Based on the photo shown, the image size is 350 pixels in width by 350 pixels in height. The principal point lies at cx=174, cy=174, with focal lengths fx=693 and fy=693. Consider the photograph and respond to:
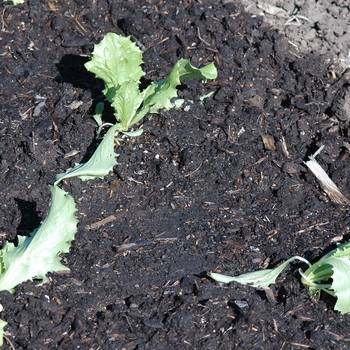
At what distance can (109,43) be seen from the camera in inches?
154

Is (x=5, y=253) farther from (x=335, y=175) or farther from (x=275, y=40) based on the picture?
(x=275, y=40)

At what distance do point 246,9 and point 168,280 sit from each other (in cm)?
219

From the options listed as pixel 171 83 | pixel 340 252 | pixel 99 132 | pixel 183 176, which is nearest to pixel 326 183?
pixel 340 252

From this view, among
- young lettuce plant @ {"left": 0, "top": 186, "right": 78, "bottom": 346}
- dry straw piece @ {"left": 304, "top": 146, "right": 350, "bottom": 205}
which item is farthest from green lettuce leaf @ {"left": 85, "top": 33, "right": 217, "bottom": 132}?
young lettuce plant @ {"left": 0, "top": 186, "right": 78, "bottom": 346}

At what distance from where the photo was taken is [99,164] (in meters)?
3.68

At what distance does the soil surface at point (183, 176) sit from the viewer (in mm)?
3148

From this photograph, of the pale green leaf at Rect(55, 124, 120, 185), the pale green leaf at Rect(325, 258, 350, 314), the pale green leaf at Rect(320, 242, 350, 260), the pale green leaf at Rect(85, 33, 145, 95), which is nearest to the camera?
the pale green leaf at Rect(325, 258, 350, 314)

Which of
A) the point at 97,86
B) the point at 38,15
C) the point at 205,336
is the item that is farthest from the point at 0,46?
the point at 205,336

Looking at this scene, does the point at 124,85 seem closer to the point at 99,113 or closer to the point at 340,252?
the point at 99,113

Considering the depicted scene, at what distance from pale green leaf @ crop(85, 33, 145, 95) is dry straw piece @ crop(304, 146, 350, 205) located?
110 cm

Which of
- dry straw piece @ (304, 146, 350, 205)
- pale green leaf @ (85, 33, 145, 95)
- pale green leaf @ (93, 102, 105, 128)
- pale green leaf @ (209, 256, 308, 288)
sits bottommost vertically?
dry straw piece @ (304, 146, 350, 205)

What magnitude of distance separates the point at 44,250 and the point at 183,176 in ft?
3.28

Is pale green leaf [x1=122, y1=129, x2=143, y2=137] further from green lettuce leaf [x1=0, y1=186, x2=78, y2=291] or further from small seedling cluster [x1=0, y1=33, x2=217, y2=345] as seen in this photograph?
green lettuce leaf [x1=0, y1=186, x2=78, y2=291]

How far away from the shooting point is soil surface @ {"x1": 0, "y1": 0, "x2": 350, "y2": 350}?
3148 mm
